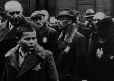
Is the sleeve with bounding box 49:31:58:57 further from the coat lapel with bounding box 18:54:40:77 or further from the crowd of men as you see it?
the coat lapel with bounding box 18:54:40:77

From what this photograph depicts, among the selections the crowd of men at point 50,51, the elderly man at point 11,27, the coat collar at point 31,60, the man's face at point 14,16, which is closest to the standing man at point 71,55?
the crowd of men at point 50,51

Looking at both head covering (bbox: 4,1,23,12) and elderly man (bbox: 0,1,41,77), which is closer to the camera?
elderly man (bbox: 0,1,41,77)

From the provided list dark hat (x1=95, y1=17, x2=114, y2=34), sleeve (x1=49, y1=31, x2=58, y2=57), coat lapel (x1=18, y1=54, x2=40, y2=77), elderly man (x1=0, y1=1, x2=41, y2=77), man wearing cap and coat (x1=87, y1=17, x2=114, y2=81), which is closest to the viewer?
coat lapel (x1=18, y1=54, x2=40, y2=77)

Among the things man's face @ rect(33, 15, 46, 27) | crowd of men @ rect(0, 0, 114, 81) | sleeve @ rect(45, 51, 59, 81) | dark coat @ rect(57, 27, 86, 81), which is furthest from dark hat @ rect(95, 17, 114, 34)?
sleeve @ rect(45, 51, 59, 81)

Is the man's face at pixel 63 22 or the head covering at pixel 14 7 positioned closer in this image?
the head covering at pixel 14 7

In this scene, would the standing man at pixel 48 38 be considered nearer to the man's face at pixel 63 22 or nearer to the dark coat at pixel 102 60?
the dark coat at pixel 102 60

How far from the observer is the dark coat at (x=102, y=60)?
7719 mm

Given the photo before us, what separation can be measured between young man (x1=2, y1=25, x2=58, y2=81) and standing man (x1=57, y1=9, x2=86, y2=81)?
1.69m

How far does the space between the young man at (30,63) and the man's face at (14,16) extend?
135cm

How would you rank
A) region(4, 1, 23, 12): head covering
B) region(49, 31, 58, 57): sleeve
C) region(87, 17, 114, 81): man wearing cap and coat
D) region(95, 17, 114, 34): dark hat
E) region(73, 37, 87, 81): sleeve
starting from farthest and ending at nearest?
region(49, 31, 58, 57): sleeve, region(95, 17, 114, 34): dark hat, region(87, 17, 114, 81): man wearing cap and coat, region(4, 1, 23, 12): head covering, region(73, 37, 87, 81): sleeve

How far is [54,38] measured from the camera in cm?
877

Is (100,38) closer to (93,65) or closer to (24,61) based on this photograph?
(93,65)

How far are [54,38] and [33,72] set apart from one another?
379 centimetres

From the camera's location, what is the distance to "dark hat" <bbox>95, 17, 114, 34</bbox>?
791cm
